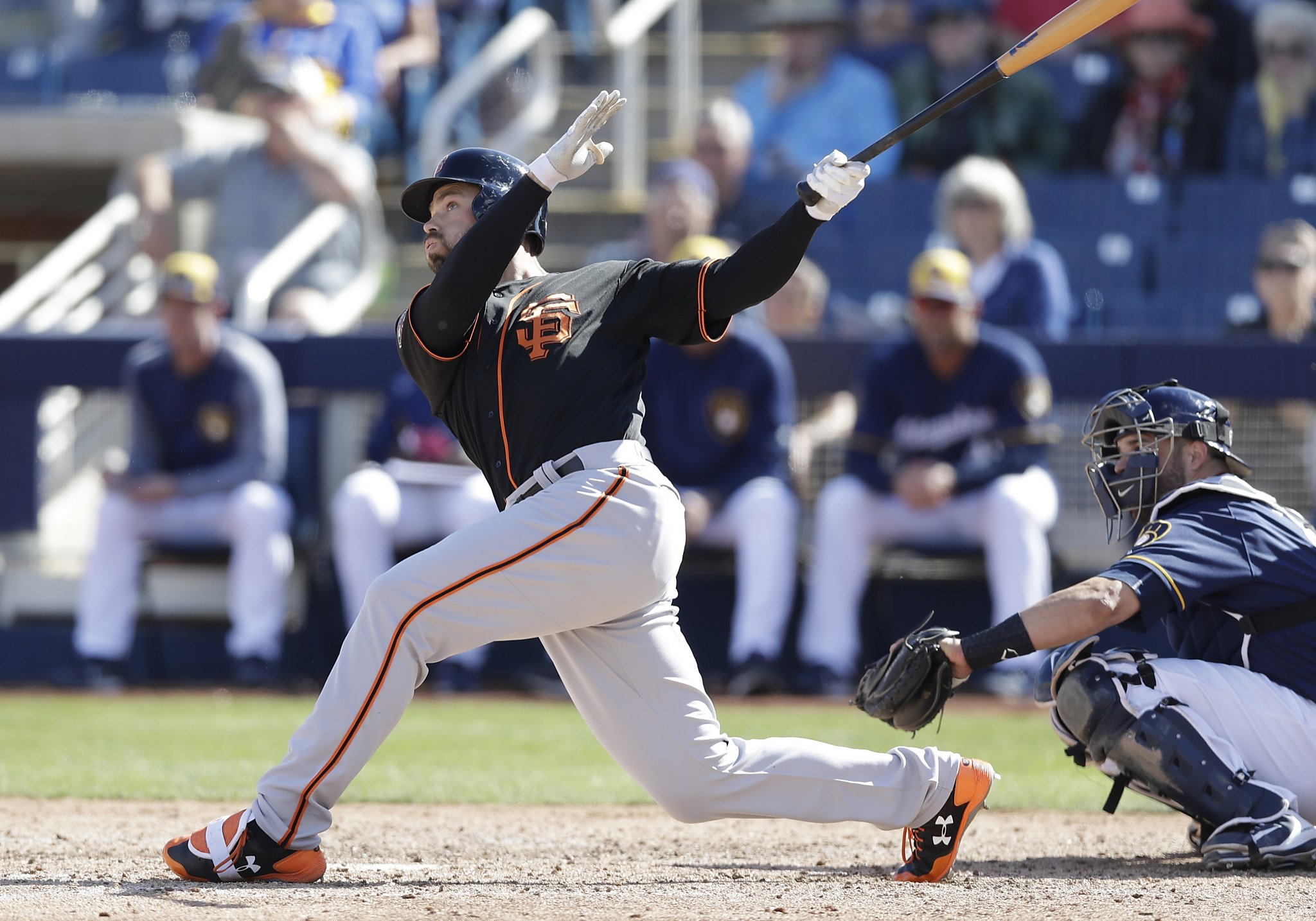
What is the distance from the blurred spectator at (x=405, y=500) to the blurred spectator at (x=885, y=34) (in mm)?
4646

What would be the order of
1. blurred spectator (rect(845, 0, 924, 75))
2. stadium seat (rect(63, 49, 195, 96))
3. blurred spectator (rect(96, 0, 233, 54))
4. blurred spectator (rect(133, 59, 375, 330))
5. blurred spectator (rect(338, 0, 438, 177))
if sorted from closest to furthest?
blurred spectator (rect(133, 59, 375, 330)) → blurred spectator (rect(845, 0, 924, 75)) → blurred spectator (rect(338, 0, 438, 177)) → stadium seat (rect(63, 49, 195, 96)) → blurred spectator (rect(96, 0, 233, 54))

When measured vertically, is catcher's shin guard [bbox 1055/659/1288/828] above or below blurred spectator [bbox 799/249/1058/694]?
below

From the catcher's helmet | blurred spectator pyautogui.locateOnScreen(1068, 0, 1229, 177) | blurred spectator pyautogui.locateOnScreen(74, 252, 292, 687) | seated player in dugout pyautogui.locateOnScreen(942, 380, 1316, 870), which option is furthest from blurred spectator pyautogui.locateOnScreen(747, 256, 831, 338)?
the catcher's helmet

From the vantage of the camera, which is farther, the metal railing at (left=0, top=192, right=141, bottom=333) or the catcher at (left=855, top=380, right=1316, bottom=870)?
the metal railing at (left=0, top=192, right=141, bottom=333)

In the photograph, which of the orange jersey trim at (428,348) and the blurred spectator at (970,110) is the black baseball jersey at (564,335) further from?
the blurred spectator at (970,110)

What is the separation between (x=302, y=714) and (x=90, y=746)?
893 mm

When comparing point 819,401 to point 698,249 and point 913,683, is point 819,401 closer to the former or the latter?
point 698,249

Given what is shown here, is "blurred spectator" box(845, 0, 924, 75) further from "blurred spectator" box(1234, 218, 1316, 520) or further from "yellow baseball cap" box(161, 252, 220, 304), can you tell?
"yellow baseball cap" box(161, 252, 220, 304)

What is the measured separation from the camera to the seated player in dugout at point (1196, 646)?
3377 mm

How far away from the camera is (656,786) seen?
3.34 meters

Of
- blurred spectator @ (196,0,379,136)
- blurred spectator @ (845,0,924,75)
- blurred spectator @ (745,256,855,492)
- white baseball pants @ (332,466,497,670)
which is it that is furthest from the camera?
blurred spectator @ (845,0,924,75)

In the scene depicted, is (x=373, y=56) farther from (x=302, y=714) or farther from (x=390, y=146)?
(x=302, y=714)

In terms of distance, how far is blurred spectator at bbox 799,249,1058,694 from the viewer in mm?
6742

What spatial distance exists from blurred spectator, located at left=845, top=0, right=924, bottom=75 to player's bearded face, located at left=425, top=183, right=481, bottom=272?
7.38 m
